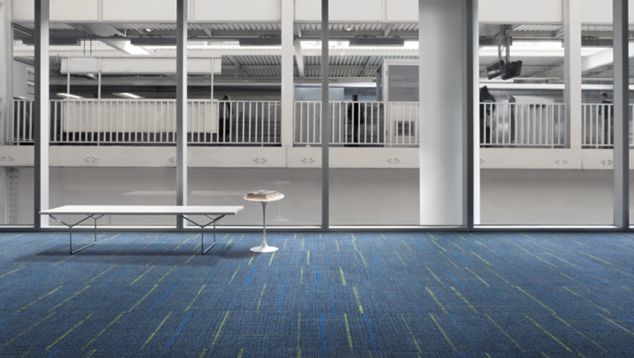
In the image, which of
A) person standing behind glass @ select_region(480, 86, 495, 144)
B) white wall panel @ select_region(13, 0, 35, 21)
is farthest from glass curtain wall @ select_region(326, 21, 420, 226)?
white wall panel @ select_region(13, 0, 35, 21)

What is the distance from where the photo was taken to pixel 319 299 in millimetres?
3193

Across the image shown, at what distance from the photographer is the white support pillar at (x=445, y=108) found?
6.10 m

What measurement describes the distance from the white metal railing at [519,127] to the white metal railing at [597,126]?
496mm

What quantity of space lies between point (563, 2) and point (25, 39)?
11176mm

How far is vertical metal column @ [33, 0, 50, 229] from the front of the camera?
19.1 feet

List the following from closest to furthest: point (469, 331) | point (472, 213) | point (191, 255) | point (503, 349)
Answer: point (503, 349) < point (469, 331) < point (191, 255) < point (472, 213)

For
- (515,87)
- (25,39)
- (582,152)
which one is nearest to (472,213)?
(582,152)

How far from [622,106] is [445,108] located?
1.97 meters

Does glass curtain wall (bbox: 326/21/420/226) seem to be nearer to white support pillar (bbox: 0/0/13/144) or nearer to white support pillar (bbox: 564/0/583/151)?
white support pillar (bbox: 564/0/583/151)

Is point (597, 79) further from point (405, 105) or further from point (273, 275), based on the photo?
point (273, 275)

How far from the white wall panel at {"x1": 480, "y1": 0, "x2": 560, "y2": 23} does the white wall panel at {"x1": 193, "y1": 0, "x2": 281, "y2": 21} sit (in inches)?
154

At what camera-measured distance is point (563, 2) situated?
33.0 ft

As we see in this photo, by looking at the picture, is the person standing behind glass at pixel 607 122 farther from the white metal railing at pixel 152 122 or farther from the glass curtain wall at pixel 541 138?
the white metal railing at pixel 152 122

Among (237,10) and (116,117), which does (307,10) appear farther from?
(116,117)
